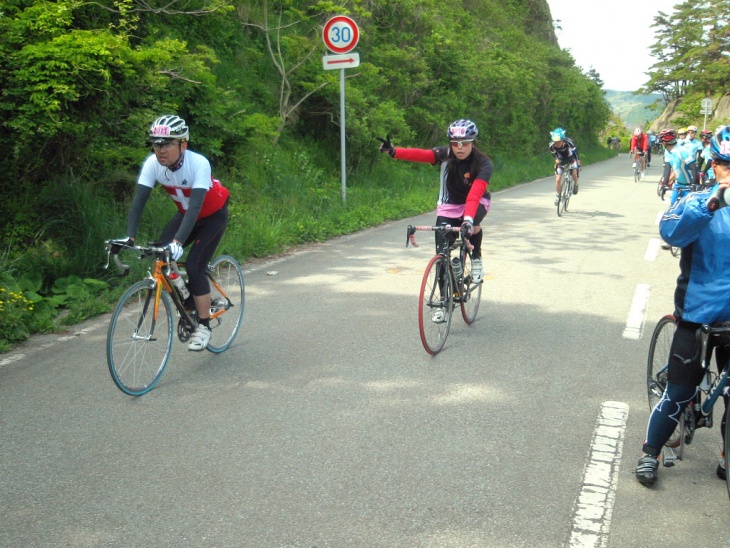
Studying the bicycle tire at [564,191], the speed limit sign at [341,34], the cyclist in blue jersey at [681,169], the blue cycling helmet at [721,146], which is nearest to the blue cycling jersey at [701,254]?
the blue cycling helmet at [721,146]

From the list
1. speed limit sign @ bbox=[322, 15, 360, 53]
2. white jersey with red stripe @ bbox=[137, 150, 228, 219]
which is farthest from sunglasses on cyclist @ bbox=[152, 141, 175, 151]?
speed limit sign @ bbox=[322, 15, 360, 53]

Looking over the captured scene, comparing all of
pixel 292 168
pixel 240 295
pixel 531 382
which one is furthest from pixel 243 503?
pixel 292 168

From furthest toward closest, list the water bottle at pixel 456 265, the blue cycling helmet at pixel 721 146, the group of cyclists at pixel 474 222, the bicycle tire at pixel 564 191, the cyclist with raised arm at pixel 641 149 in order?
the cyclist with raised arm at pixel 641 149
the bicycle tire at pixel 564 191
the water bottle at pixel 456 265
the group of cyclists at pixel 474 222
the blue cycling helmet at pixel 721 146

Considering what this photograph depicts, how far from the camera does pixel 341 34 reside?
45.3ft

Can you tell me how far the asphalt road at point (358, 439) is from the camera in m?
3.45

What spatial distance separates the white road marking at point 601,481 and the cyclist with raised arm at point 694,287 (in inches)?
8.4

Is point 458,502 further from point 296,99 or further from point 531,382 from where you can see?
point 296,99

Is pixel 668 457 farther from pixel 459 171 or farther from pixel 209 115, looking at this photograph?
pixel 209 115

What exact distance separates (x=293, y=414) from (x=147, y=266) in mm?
4358

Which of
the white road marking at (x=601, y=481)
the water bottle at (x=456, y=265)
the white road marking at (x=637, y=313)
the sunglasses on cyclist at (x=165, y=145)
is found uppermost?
the sunglasses on cyclist at (x=165, y=145)

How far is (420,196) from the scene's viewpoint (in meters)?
17.5

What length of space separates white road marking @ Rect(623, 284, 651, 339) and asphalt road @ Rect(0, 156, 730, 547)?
0.04m

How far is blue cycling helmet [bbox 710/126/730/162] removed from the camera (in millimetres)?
3297

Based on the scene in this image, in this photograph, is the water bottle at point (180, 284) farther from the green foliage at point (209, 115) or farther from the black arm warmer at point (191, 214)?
the green foliage at point (209, 115)
